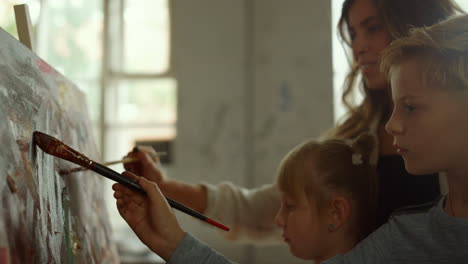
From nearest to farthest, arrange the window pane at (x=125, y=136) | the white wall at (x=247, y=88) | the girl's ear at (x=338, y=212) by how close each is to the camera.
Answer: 1. the girl's ear at (x=338, y=212)
2. the white wall at (x=247, y=88)
3. the window pane at (x=125, y=136)

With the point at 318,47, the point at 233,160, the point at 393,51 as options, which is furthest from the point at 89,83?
the point at 393,51

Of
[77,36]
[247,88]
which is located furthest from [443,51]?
[77,36]

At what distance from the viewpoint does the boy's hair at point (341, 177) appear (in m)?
0.97

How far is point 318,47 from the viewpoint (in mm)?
2449

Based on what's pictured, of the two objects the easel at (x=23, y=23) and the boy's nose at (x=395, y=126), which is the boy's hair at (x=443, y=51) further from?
the easel at (x=23, y=23)

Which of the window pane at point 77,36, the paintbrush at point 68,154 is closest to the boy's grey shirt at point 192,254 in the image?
the paintbrush at point 68,154

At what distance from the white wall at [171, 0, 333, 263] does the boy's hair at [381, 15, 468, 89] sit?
5.60 ft

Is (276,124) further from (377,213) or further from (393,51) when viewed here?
(393,51)

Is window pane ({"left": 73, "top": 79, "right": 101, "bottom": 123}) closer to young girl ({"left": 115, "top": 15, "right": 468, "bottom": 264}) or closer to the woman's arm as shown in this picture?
the woman's arm

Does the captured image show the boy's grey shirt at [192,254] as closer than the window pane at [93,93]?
Yes

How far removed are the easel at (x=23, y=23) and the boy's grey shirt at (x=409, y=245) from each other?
49cm

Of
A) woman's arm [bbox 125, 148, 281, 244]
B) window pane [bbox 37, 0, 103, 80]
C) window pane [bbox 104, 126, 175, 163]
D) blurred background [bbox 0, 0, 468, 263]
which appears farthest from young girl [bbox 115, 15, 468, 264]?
window pane [bbox 37, 0, 103, 80]

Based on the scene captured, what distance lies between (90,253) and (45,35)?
2492 mm

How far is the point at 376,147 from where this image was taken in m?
1.03
